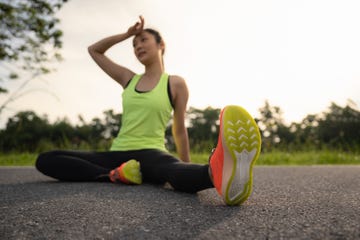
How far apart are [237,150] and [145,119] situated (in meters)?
1.30

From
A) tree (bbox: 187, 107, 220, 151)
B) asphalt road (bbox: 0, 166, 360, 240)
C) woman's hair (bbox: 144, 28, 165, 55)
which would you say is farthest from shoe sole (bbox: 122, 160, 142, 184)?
tree (bbox: 187, 107, 220, 151)

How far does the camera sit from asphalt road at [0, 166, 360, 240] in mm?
1234

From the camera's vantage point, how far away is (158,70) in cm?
305

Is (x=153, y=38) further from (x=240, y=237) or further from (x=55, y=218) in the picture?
(x=240, y=237)

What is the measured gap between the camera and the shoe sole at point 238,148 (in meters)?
1.59

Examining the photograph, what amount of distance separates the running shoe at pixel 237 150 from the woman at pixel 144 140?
6 cm

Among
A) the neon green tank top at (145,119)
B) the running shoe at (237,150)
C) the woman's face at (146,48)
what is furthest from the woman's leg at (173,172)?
the woman's face at (146,48)

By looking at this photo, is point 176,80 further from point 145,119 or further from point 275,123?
point 275,123

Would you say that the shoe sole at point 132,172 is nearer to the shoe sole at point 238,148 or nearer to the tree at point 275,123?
the shoe sole at point 238,148

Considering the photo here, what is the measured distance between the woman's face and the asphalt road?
4.04ft

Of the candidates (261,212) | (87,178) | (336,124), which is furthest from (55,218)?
(336,124)

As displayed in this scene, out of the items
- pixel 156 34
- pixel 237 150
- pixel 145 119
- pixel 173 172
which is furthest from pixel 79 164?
pixel 237 150

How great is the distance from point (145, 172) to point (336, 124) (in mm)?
26081

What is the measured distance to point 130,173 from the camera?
7.89 feet
